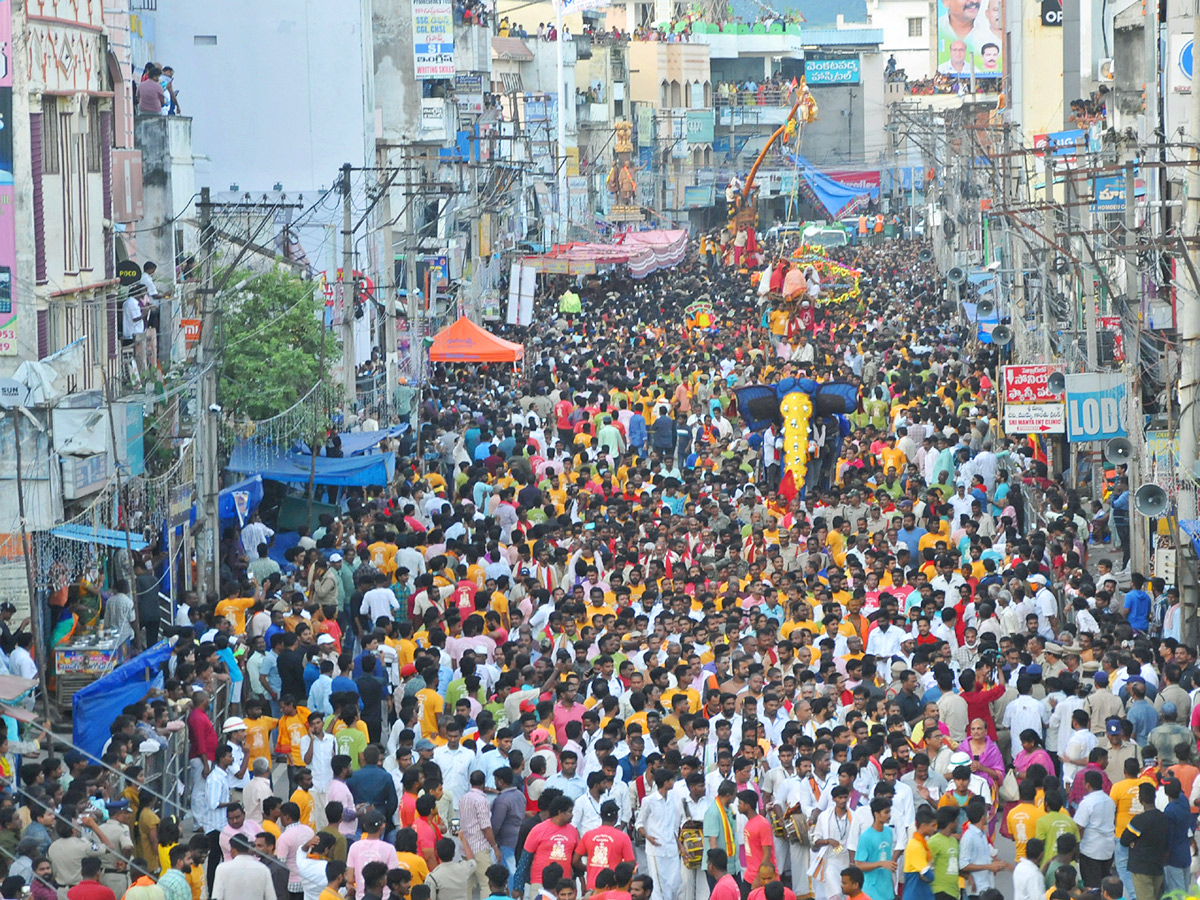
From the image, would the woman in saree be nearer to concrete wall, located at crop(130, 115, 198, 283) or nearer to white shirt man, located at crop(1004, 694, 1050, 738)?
white shirt man, located at crop(1004, 694, 1050, 738)

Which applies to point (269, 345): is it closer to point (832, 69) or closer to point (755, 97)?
point (755, 97)

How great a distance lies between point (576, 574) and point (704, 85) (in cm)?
7698

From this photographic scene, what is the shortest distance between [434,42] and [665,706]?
3311 centimetres

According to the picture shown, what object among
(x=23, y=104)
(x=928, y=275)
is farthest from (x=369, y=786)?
(x=928, y=275)

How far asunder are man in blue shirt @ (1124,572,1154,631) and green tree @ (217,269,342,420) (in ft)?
32.3

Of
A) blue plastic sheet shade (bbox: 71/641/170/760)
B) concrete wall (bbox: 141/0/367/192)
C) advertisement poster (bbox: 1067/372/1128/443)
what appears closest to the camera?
blue plastic sheet shade (bbox: 71/641/170/760)

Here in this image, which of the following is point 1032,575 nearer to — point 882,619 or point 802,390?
point 882,619

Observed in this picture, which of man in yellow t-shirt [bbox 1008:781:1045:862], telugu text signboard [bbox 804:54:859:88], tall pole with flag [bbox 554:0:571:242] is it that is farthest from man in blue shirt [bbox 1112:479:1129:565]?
telugu text signboard [bbox 804:54:859:88]

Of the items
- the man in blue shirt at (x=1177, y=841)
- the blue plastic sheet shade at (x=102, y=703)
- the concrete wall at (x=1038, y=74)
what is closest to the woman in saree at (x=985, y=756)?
the man in blue shirt at (x=1177, y=841)

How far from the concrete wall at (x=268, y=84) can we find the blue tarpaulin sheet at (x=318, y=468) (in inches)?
666

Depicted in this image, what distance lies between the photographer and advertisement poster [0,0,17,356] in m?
17.2

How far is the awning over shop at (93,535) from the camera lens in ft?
52.6

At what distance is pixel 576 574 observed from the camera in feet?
57.5

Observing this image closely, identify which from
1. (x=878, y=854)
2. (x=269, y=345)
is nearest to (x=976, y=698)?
(x=878, y=854)
